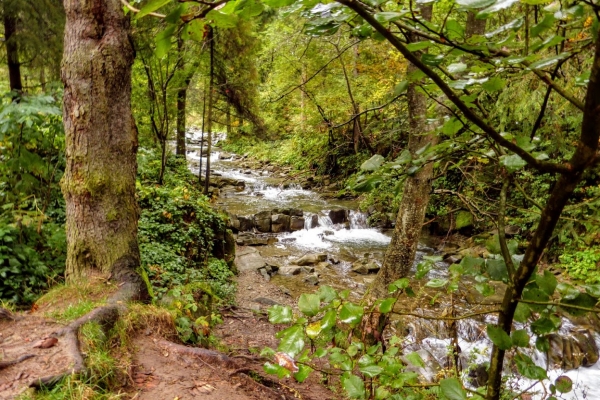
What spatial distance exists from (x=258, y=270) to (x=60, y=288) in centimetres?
545

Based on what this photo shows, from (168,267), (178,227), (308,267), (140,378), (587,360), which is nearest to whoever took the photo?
(140,378)

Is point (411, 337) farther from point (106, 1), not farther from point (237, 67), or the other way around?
point (237, 67)

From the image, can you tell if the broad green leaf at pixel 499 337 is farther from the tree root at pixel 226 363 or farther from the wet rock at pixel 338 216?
the wet rock at pixel 338 216

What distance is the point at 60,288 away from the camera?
3488 millimetres

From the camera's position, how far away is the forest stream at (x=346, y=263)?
18.4 feet

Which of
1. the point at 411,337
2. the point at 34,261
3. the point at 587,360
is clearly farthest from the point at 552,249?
the point at 34,261

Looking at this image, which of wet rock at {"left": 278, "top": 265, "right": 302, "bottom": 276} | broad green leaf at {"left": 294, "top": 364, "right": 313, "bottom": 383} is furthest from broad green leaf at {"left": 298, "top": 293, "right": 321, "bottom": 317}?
wet rock at {"left": 278, "top": 265, "right": 302, "bottom": 276}

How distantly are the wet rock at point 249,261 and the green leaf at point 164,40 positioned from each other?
26.8 feet

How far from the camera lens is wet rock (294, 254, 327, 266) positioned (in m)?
9.67

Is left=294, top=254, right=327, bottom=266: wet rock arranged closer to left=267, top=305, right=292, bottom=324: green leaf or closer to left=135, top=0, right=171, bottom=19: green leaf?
left=267, top=305, right=292, bottom=324: green leaf

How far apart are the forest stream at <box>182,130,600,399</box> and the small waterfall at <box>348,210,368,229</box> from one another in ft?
0.11

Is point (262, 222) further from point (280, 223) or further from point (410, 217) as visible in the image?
point (410, 217)

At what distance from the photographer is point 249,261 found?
9.09 meters

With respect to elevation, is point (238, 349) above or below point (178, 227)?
below
